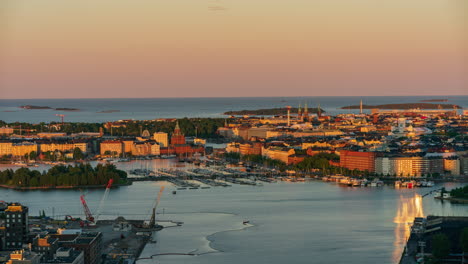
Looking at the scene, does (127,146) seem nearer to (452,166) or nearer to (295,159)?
(295,159)

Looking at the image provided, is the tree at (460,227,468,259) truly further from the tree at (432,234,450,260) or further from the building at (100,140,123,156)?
the building at (100,140,123,156)

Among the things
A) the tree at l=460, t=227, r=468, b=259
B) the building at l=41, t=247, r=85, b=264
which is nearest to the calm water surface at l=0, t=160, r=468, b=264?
the tree at l=460, t=227, r=468, b=259

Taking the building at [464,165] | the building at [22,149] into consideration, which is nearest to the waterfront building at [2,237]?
the building at [464,165]

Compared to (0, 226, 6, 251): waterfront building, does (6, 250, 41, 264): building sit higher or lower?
higher

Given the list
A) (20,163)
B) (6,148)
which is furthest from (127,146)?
(20,163)

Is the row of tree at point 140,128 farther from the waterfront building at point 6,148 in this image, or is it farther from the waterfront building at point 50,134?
the waterfront building at point 6,148

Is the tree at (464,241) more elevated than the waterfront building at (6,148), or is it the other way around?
the waterfront building at (6,148)
